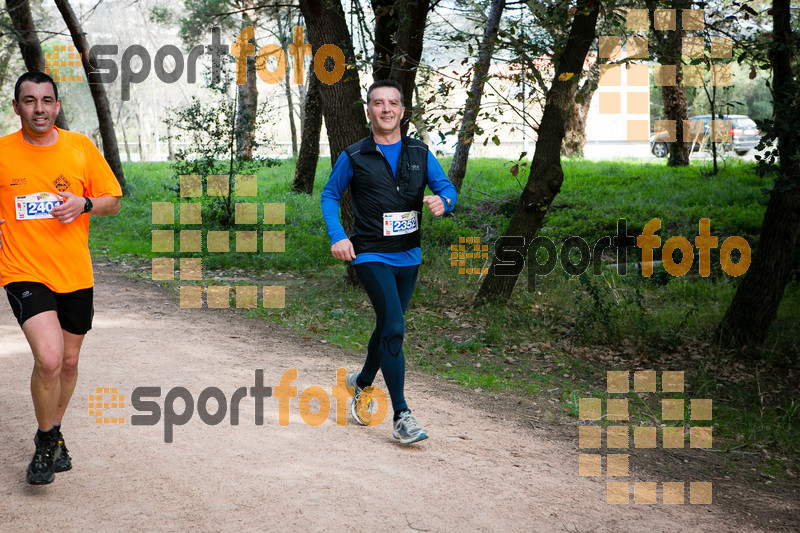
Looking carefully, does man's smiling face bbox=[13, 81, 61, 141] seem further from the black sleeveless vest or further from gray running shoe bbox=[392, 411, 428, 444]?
gray running shoe bbox=[392, 411, 428, 444]

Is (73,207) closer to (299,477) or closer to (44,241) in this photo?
(44,241)

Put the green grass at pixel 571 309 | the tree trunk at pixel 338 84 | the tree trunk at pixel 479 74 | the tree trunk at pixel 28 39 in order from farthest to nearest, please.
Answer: the tree trunk at pixel 28 39 → the tree trunk at pixel 338 84 → the tree trunk at pixel 479 74 → the green grass at pixel 571 309

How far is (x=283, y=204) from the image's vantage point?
55.9 feet

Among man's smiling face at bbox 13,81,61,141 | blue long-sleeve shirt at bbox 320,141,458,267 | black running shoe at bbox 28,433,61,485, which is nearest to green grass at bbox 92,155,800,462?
blue long-sleeve shirt at bbox 320,141,458,267

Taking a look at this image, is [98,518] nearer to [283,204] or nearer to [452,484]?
[452,484]

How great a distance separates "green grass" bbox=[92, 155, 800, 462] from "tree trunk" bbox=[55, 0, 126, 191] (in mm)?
3721

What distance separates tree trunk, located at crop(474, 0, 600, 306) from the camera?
9.27 m

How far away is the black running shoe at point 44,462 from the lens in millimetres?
4145

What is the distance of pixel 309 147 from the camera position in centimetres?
1969

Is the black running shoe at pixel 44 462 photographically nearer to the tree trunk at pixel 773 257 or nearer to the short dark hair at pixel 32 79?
the short dark hair at pixel 32 79

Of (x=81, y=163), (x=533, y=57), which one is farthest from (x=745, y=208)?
(x=81, y=163)

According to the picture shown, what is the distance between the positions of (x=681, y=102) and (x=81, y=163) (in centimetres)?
1899

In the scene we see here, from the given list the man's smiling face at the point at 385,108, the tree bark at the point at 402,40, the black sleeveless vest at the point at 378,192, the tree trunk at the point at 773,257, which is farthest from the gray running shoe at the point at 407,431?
the tree bark at the point at 402,40

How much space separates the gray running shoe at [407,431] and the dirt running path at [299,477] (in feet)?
0.27
